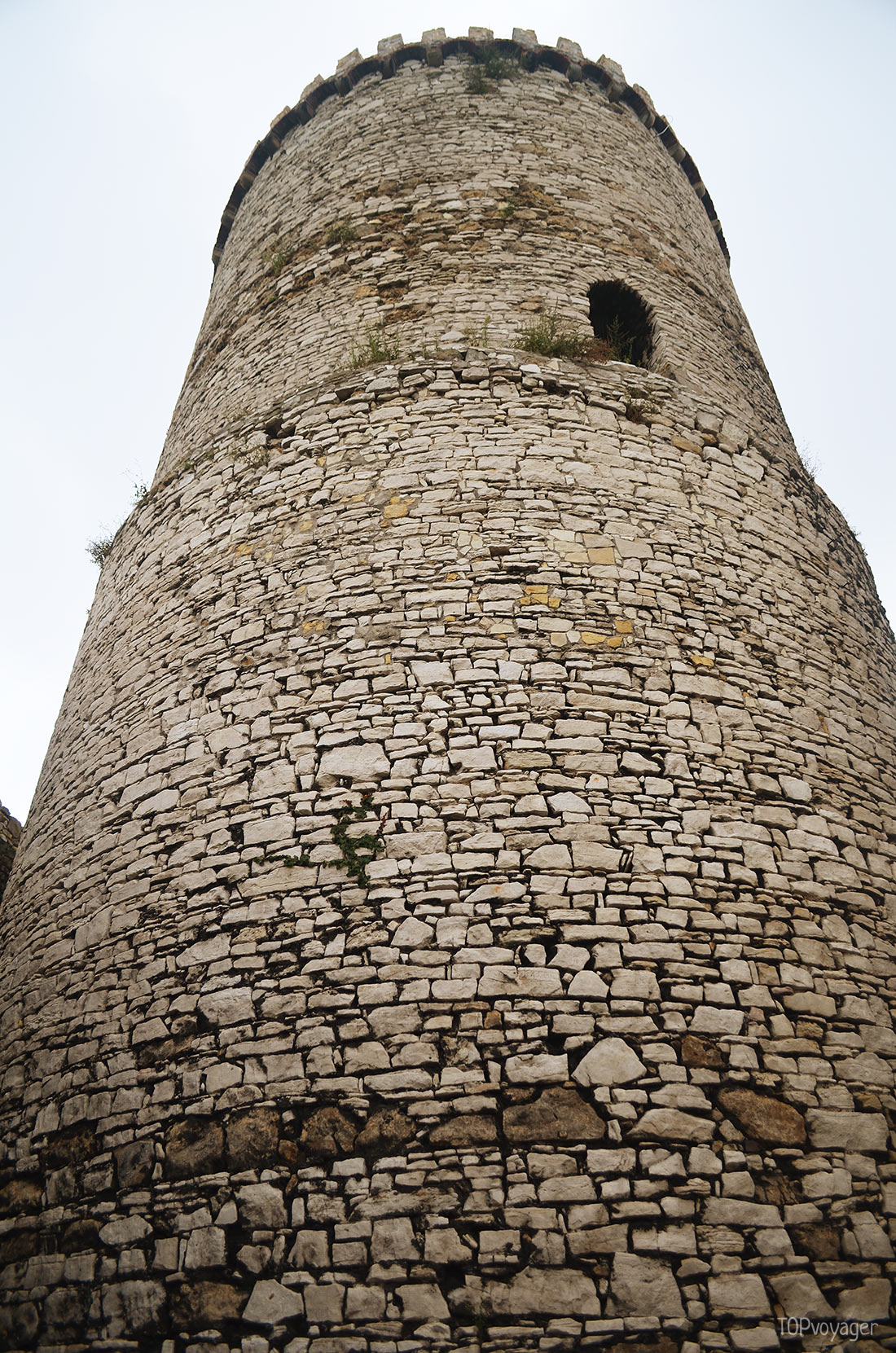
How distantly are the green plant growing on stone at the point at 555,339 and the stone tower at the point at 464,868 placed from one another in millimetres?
46

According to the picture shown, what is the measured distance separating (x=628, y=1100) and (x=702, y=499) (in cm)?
351

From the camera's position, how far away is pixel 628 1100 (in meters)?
3.18

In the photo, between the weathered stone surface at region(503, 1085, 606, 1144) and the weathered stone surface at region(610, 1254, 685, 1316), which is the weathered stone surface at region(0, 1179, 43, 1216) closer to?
the weathered stone surface at region(503, 1085, 606, 1144)

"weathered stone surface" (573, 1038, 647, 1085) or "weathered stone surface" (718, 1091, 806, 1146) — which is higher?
"weathered stone surface" (573, 1038, 647, 1085)

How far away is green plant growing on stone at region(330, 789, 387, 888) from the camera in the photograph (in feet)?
12.2

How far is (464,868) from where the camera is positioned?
12.0 feet

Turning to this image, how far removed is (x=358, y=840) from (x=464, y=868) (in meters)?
0.51

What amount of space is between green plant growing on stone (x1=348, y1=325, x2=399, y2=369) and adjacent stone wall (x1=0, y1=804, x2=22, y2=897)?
5.00 metres

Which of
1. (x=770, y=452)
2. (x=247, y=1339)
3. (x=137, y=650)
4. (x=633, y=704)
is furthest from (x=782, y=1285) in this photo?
(x=770, y=452)

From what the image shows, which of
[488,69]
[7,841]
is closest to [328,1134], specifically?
[7,841]

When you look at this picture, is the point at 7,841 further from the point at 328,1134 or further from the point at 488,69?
the point at 488,69

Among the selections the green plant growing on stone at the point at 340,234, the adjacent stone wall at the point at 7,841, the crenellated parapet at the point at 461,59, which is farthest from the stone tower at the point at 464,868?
the crenellated parapet at the point at 461,59

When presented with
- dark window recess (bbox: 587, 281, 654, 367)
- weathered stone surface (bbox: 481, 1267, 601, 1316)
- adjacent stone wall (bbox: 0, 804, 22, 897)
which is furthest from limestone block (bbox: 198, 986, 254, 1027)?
dark window recess (bbox: 587, 281, 654, 367)

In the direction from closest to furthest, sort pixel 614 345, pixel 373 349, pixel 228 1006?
pixel 228 1006 → pixel 373 349 → pixel 614 345
